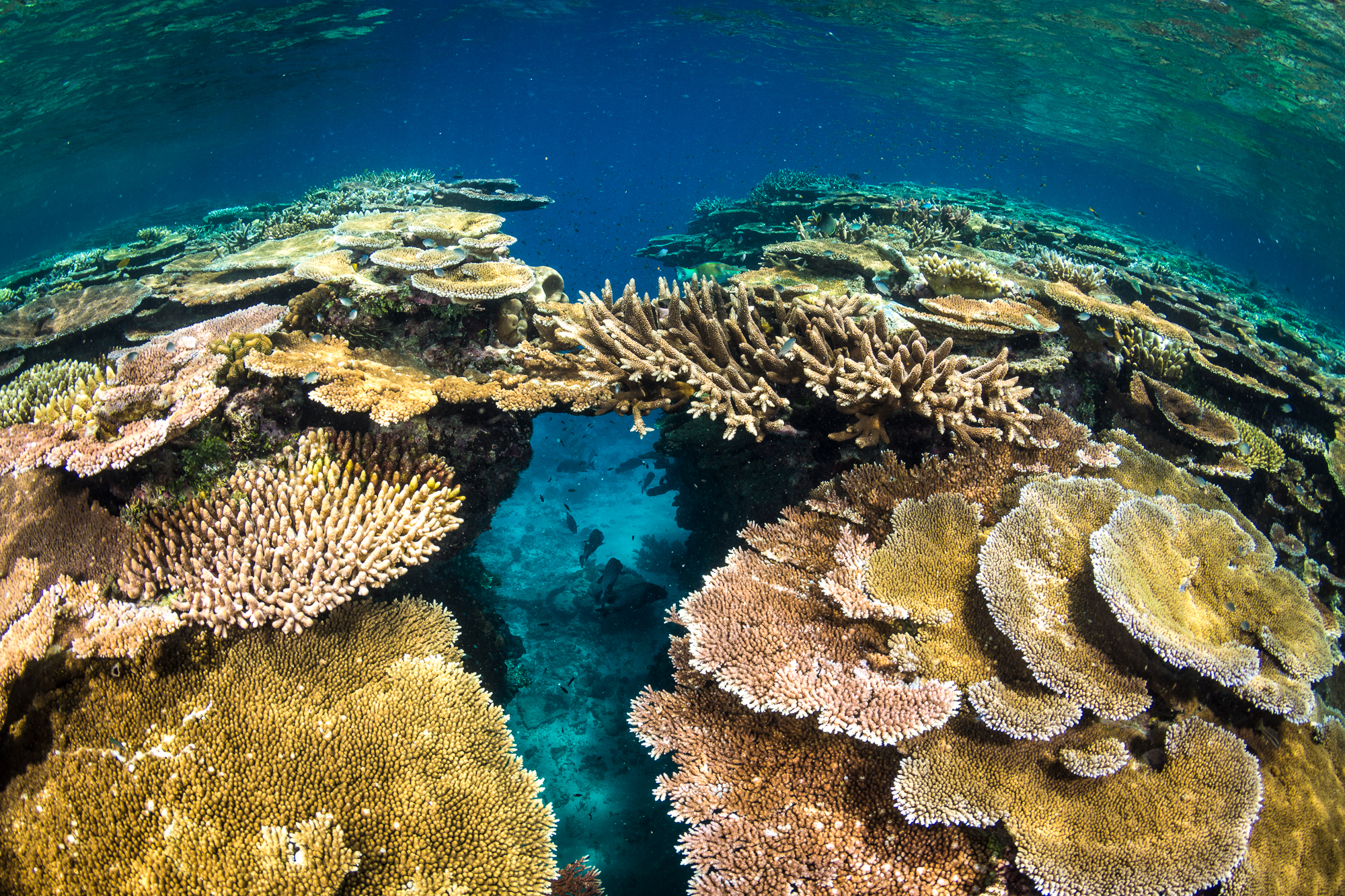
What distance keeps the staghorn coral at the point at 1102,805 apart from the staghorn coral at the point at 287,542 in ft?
10.3

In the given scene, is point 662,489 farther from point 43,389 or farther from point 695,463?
point 43,389

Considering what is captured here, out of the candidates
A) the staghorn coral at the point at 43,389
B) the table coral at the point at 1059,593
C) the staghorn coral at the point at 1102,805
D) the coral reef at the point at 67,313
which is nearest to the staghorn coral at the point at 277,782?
the staghorn coral at the point at 1102,805

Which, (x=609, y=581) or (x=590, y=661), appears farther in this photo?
(x=609, y=581)

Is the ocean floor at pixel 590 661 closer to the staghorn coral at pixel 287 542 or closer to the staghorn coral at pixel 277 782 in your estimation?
the staghorn coral at pixel 277 782

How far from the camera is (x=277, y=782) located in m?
2.42

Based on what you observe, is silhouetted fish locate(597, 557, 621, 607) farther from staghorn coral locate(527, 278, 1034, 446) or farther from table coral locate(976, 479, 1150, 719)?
table coral locate(976, 479, 1150, 719)

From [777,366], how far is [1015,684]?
8.52 feet

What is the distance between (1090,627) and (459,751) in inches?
135

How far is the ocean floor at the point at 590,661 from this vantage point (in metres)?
4.59

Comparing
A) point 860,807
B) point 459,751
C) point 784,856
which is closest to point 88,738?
point 459,751

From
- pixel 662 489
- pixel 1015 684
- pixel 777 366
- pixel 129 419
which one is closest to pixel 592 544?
pixel 662 489

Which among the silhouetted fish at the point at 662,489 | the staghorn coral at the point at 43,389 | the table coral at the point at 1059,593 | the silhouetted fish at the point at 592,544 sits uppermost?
the table coral at the point at 1059,593

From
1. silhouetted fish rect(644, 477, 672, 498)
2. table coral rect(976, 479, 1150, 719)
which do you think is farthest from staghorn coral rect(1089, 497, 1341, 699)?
silhouetted fish rect(644, 477, 672, 498)

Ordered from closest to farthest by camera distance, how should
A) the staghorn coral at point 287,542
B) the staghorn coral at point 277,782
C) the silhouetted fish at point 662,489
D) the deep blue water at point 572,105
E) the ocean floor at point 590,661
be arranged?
the staghorn coral at point 277,782 → the staghorn coral at point 287,542 → the ocean floor at point 590,661 → the silhouetted fish at point 662,489 → the deep blue water at point 572,105
